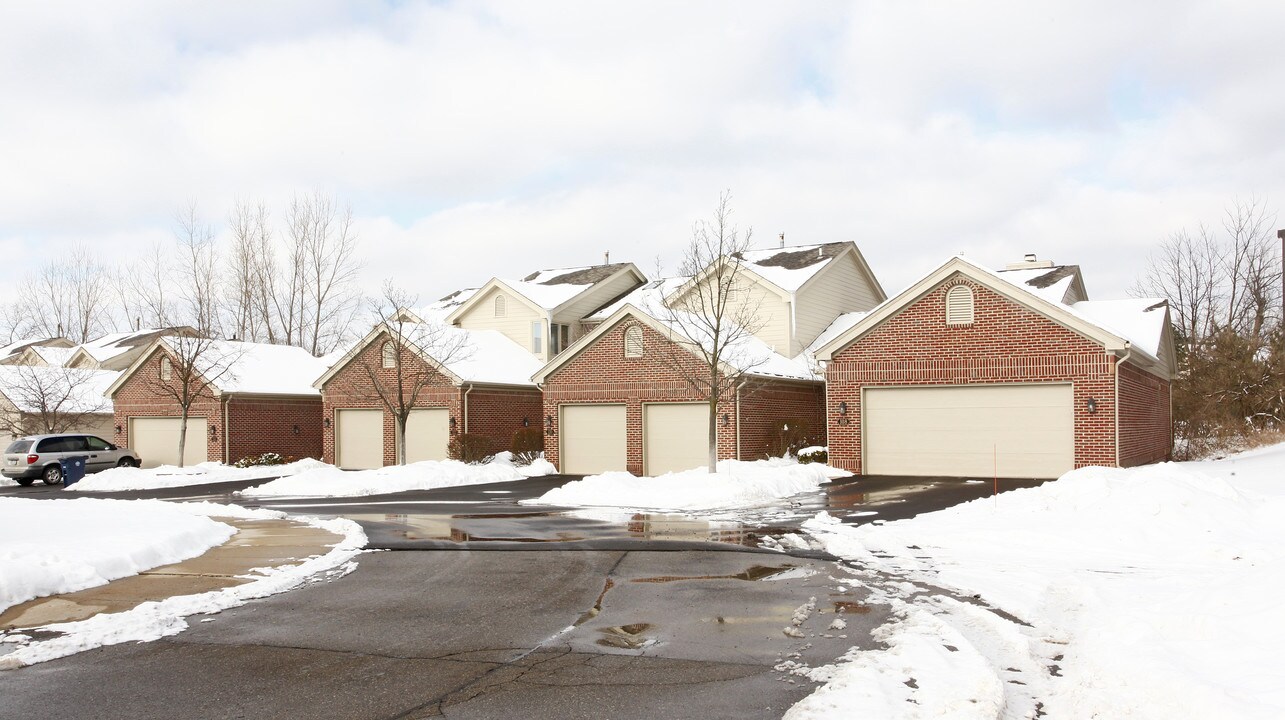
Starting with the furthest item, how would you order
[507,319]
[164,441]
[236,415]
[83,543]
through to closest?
[507,319] < [164,441] < [236,415] < [83,543]

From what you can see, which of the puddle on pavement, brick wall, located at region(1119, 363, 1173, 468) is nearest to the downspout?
brick wall, located at region(1119, 363, 1173, 468)

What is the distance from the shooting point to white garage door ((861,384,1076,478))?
22812 mm

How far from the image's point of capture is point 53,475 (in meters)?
33.3

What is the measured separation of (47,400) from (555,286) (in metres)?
22.5

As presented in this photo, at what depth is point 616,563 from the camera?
11734 mm

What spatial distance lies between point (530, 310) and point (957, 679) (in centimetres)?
3234

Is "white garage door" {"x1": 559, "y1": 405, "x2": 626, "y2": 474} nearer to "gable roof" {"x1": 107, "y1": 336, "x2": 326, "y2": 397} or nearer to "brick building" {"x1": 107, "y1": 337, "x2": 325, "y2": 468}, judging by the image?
"gable roof" {"x1": 107, "y1": 336, "x2": 326, "y2": 397}

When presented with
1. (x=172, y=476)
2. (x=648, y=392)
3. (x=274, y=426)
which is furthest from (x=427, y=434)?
(x=648, y=392)

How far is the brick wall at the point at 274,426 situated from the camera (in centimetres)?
3647

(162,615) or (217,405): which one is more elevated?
(217,405)

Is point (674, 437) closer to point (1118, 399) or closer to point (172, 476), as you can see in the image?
point (1118, 399)

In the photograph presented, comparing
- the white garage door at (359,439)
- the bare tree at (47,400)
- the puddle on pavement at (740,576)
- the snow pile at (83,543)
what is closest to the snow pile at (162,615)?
the snow pile at (83,543)

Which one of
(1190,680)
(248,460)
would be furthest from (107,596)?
(248,460)

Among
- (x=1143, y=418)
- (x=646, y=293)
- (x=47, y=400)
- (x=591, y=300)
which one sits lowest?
(x=1143, y=418)
